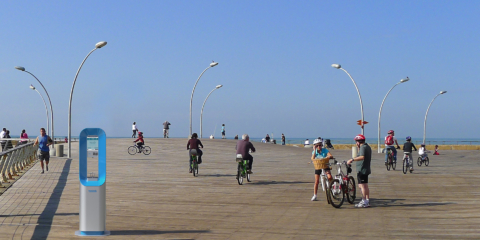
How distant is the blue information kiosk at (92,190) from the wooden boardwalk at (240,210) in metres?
0.28

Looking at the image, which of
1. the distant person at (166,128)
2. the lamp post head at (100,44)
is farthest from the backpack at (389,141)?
the distant person at (166,128)

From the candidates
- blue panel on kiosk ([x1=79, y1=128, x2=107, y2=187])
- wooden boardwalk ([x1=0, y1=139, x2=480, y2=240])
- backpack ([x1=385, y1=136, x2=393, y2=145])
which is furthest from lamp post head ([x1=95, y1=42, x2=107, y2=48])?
blue panel on kiosk ([x1=79, y1=128, x2=107, y2=187])

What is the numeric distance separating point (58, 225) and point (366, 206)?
657cm

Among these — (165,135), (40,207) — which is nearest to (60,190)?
(40,207)

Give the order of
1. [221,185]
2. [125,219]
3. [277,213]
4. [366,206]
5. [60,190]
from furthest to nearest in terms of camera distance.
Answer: [221,185], [60,190], [366,206], [277,213], [125,219]

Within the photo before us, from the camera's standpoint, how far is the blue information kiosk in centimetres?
878

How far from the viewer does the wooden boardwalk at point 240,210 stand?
914 centimetres

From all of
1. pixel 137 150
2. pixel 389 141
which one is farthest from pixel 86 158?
pixel 137 150

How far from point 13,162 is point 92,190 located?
11661 millimetres

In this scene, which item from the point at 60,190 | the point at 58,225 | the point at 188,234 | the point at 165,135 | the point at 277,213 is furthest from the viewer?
the point at 165,135

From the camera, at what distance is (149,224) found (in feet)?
32.6

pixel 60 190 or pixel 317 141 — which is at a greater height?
pixel 317 141

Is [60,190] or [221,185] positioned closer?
[60,190]

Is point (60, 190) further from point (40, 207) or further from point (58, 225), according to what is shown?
point (58, 225)
